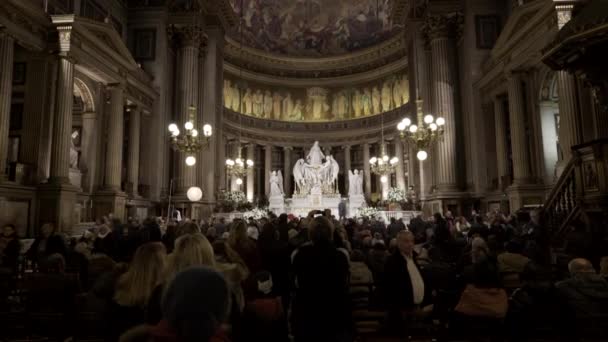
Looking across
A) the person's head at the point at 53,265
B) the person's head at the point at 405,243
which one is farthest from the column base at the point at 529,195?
the person's head at the point at 53,265

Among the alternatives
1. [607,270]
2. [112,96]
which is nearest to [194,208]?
[112,96]

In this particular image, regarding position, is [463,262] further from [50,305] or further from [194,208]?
[194,208]

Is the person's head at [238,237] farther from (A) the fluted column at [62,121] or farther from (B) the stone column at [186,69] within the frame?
(B) the stone column at [186,69]

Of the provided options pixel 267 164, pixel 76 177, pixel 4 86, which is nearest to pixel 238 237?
pixel 4 86

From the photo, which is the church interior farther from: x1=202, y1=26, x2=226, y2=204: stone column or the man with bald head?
x1=202, y1=26, x2=226, y2=204: stone column

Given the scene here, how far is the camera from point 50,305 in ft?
14.2

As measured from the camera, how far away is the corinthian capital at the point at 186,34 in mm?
22969

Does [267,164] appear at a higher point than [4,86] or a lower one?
higher

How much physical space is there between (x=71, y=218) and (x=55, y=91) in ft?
15.0

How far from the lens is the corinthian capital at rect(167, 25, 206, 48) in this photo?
2297 cm

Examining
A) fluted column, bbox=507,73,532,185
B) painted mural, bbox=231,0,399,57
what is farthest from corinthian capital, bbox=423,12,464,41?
painted mural, bbox=231,0,399,57

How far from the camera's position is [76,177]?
17750mm

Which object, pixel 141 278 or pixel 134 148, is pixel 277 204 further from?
pixel 141 278

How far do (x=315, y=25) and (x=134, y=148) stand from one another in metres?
22.4
